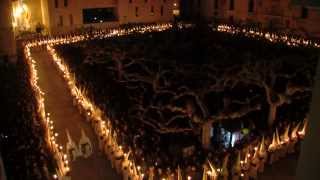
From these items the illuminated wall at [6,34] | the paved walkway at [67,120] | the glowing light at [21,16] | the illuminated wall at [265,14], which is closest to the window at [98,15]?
the glowing light at [21,16]

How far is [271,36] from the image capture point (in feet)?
94.4

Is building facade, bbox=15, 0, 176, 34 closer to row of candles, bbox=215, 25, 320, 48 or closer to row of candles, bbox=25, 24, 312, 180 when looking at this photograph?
row of candles, bbox=215, 25, 320, 48

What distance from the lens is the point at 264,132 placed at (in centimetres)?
1229

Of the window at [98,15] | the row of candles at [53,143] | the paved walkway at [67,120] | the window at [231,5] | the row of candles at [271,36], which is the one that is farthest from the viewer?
the window at [231,5]

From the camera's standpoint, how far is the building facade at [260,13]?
2967cm

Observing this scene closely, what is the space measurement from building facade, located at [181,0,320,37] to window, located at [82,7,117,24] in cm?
819

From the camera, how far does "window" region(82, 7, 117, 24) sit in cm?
3619

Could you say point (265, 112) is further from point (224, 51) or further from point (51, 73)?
point (51, 73)

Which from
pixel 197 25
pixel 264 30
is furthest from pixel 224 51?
pixel 197 25

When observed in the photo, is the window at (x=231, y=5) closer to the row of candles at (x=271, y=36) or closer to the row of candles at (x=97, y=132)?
the row of candles at (x=271, y=36)

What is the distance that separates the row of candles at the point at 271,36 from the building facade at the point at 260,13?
6.49 ft

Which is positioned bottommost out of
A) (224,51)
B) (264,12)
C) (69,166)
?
(69,166)

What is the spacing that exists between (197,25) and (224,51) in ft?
35.3

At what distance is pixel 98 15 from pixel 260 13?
13.8m
